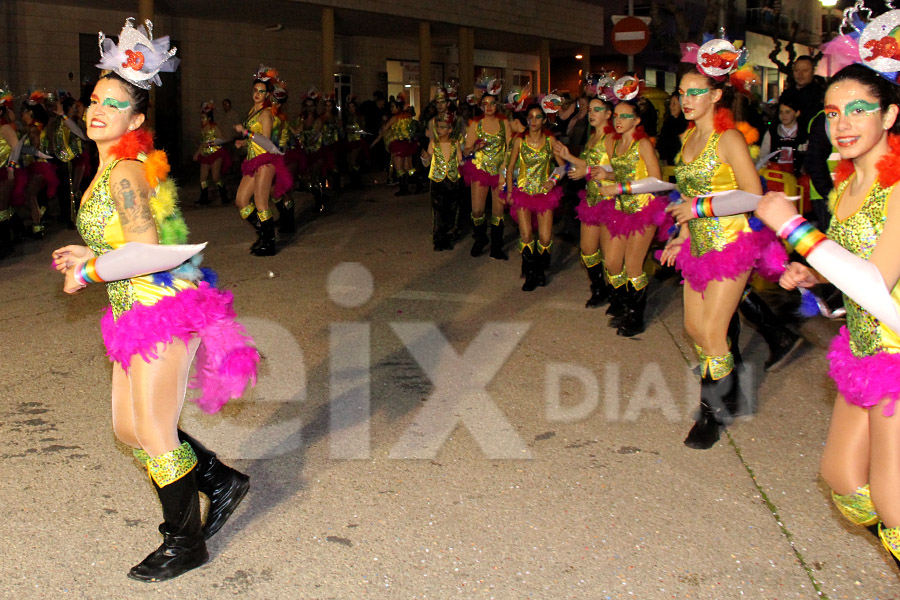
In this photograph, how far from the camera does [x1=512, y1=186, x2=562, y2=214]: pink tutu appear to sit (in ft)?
30.3

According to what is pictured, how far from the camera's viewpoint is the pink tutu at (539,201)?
→ 30.3 ft

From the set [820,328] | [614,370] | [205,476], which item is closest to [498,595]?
[205,476]

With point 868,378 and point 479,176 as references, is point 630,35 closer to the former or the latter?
point 479,176

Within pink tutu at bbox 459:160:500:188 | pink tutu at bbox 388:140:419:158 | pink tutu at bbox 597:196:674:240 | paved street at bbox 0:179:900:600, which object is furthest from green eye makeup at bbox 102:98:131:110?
pink tutu at bbox 388:140:419:158

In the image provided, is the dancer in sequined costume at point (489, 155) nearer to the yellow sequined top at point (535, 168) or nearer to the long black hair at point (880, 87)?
the yellow sequined top at point (535, 168)

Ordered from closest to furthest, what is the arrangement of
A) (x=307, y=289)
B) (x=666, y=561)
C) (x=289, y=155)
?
(x=666, y=561) < (x=307, y=289) < (x=289, y=155)

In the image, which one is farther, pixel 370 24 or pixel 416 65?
pixel 416 65

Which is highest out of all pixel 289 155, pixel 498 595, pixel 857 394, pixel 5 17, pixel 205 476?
pixel 5 17

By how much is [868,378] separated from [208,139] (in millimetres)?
14214

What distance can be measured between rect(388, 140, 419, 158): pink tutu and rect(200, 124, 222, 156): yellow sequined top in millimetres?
3492

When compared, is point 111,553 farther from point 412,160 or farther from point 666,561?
point 412,160

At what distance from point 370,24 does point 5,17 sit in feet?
32.3

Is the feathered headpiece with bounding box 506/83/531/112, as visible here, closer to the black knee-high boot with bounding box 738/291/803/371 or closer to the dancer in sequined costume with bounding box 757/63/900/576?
the black knee-high boot with bounding box 738/291/803/371

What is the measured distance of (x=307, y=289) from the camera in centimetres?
923
